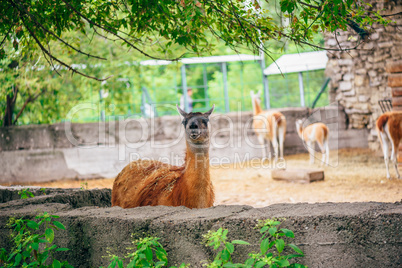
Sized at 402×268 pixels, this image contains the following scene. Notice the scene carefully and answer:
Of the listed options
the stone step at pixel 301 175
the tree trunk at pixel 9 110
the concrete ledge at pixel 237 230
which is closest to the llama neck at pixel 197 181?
the concrete ledge at pixel 237 230

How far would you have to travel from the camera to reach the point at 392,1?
9391mm

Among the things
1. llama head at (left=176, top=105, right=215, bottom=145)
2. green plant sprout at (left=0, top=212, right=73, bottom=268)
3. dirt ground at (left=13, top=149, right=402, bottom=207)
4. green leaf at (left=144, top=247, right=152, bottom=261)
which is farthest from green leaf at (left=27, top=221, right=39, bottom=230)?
dirt ground at (left=13, top=149, right=402, bottom=207)

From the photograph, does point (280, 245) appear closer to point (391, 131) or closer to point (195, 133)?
point (195, 133)

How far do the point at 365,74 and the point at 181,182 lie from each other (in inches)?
376

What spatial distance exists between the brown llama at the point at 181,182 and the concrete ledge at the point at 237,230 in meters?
0.87

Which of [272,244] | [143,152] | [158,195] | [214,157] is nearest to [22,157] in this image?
[143,152]

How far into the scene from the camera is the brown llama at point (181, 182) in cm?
388

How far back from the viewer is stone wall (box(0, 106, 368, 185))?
10297 millimetres

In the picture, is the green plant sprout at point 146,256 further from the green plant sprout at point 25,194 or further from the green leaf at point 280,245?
the green plant sprout at point 25,194

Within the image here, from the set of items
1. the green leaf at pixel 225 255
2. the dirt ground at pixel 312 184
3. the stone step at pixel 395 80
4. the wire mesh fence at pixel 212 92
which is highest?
the wire mesh fence at pixel 212 92

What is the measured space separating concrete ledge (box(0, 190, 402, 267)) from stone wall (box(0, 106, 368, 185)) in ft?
25.0

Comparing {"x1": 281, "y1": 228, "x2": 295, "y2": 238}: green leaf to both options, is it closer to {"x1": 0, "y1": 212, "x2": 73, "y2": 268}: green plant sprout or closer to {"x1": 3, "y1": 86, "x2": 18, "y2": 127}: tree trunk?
{"x1": 0, "y1": 212, "x2": 73, "y2": 268}: green plant sprout

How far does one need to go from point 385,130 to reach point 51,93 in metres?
8.56

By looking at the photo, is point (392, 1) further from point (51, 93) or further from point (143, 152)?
point (51, 93)
